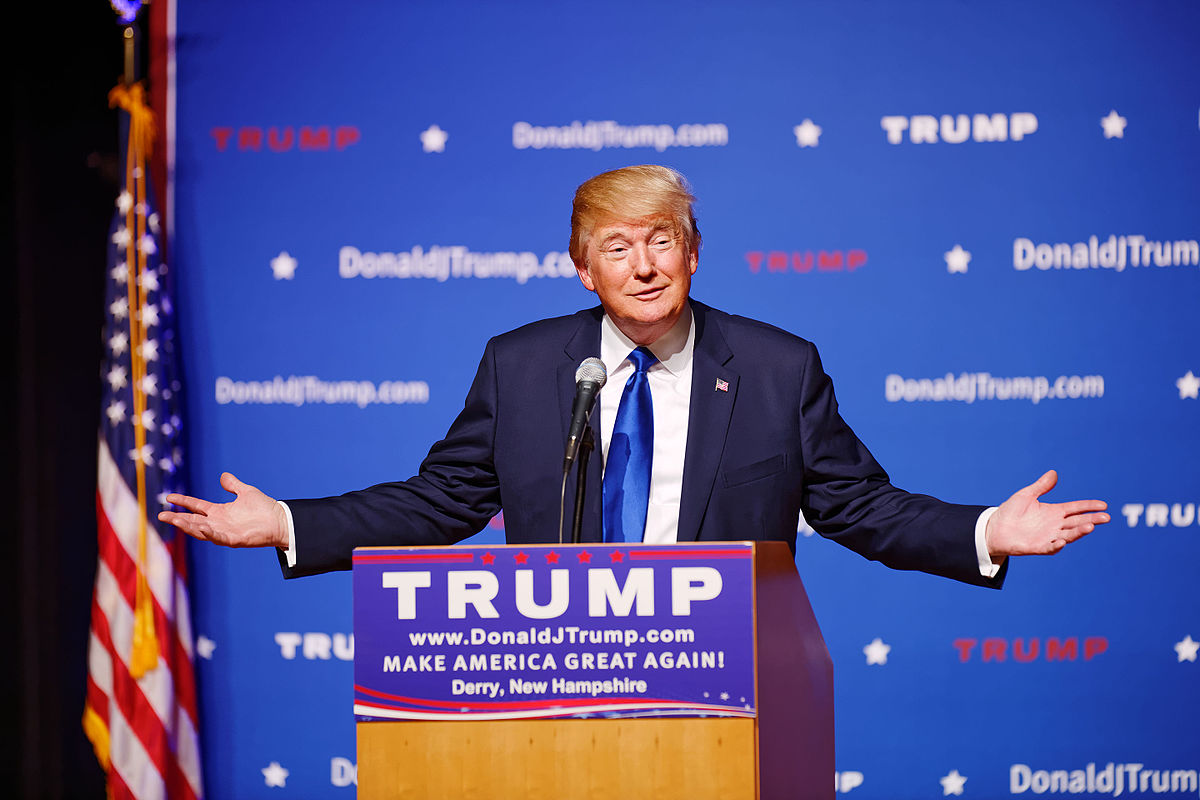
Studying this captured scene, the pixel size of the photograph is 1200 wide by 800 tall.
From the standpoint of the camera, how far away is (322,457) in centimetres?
379

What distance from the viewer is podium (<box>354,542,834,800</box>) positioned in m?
Answer: 1.37

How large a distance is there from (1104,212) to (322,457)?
3.07 metres

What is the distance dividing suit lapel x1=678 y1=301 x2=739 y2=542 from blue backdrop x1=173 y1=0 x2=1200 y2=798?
5.04 feet

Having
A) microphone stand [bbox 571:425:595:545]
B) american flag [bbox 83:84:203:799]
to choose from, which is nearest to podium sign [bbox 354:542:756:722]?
microphone stand [bbox 571:425:595:545]

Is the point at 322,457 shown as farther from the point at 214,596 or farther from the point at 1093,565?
the point at 1093,565

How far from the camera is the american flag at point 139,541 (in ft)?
11.5

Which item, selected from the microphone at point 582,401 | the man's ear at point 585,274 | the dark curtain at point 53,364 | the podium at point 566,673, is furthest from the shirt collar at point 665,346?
the dark curtain at point 53,364

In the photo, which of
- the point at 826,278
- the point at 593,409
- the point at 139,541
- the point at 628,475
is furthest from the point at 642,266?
the point at 139,541

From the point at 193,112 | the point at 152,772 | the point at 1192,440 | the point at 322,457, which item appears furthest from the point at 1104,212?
the point at 152,772

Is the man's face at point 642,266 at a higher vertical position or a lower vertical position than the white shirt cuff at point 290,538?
higher

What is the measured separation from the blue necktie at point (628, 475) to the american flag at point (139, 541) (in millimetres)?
2118

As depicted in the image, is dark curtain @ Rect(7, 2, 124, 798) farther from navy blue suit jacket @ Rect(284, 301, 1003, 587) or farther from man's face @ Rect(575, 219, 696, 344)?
man's face @ Rect(575, 219, 696, 344)

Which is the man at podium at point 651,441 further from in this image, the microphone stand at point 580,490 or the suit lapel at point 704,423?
the microphone stand at point 580,490

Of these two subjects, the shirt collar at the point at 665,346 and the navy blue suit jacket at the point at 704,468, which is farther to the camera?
the shirt collar at the point at 665,346
